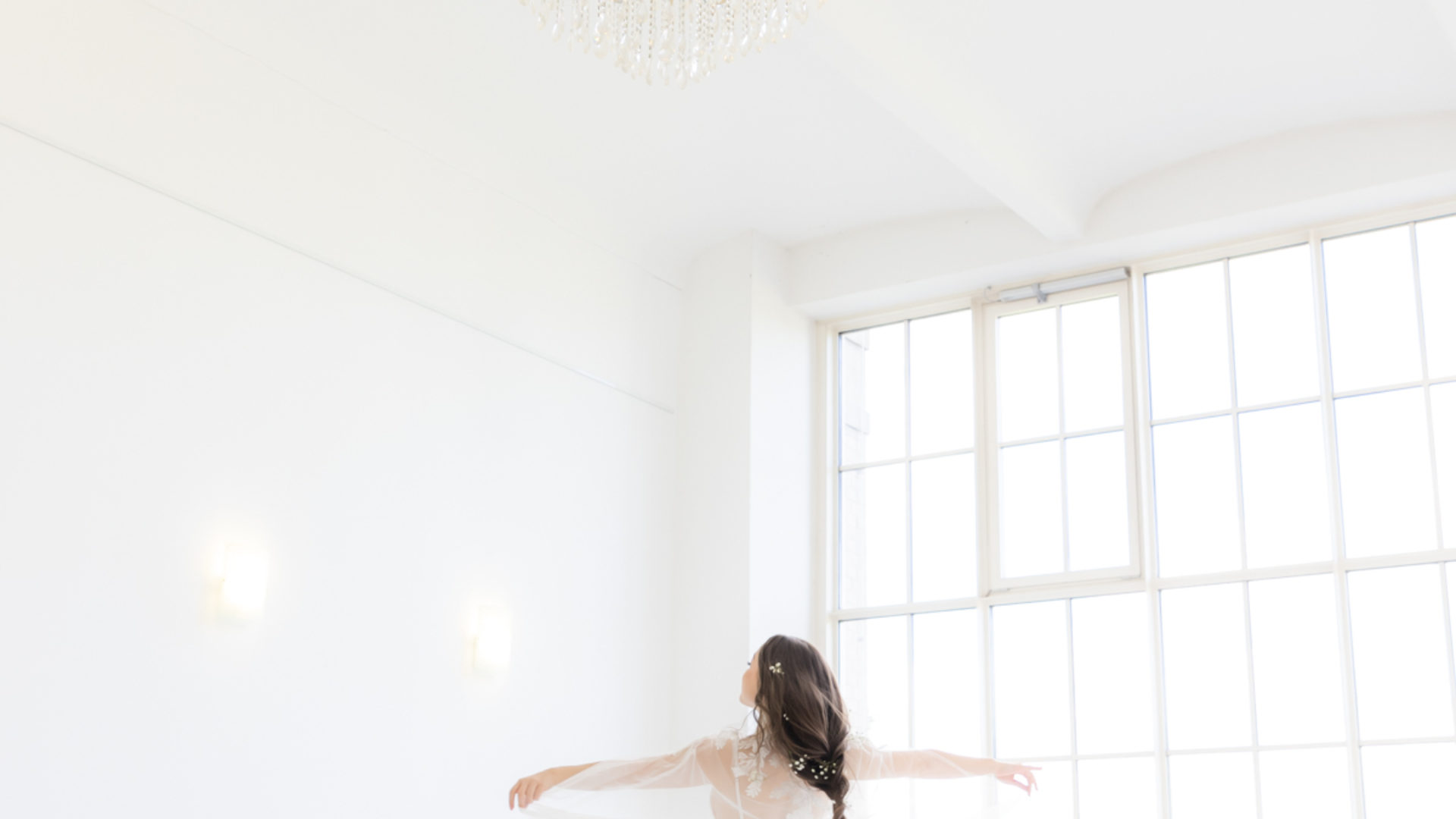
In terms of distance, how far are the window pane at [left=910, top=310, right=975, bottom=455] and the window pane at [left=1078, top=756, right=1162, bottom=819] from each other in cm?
154

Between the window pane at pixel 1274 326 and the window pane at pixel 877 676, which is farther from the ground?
the window pane at pixel 1274 326

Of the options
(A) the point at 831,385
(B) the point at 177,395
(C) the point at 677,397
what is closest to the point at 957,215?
(A) the point at 831,385

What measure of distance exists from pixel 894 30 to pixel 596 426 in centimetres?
223

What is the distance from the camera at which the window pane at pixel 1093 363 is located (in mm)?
6105

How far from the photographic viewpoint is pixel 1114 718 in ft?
18.8

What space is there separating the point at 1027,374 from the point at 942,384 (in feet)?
1.37

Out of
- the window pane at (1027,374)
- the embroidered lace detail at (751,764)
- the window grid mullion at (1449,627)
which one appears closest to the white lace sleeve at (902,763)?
the embroidered lace detail at (751,764)

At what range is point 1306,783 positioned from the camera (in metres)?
5.25

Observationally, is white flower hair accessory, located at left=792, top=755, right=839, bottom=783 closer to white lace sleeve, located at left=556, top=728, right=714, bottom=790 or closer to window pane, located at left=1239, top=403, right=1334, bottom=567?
white lace sleeve, located at left=556, top=728, right=714, bottom=790

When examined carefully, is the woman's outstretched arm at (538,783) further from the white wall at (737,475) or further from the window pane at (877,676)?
the window pane at (877,676)

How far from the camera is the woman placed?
3896 mm

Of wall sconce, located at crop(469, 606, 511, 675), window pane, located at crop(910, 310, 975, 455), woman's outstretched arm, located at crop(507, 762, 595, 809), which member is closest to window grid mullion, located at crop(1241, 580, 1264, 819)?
window pane, located at crop(910, 310, 975, 455)

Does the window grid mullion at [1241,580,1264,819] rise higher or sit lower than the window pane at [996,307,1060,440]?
lower

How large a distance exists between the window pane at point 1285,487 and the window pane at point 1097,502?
0.50 metres
